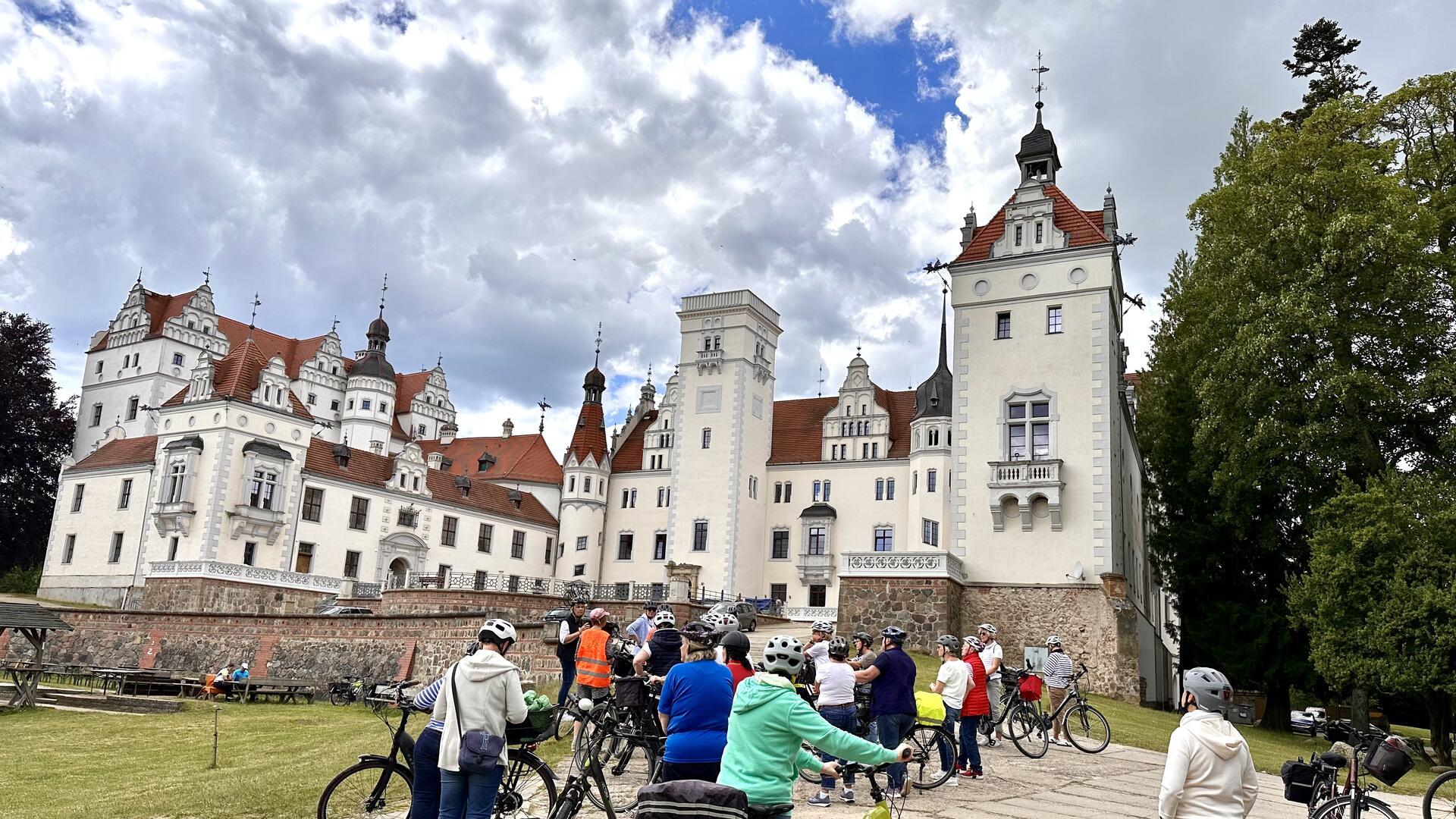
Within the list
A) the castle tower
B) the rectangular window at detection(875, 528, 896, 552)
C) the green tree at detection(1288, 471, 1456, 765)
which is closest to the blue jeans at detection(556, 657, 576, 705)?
the green tree at detection(1288, 471, 1456, 765)

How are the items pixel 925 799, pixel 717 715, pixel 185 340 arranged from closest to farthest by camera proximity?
pixel 717 715, pixel 925 799, pixel 185 340

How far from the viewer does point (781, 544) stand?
53188 mm

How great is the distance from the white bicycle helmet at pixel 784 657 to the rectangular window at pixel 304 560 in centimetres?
4625

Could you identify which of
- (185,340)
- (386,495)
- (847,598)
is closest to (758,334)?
(386,495)

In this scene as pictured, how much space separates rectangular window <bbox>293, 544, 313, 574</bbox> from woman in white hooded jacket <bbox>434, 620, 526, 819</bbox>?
4445 centimetres

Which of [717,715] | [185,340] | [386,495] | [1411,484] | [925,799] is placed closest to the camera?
[717,715]

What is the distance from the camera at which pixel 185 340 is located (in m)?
62.2

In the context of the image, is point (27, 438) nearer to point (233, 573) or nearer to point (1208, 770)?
point (233, 573)

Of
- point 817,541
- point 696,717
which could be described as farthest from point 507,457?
point 696,717

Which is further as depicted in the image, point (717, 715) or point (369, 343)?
point (369, 343)

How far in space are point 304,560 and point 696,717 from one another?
46.2 meters

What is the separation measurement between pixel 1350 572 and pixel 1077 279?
491 inches

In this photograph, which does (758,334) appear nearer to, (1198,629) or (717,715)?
(1198,629)

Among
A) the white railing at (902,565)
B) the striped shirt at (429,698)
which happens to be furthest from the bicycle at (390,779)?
the white railing at (902,565)
